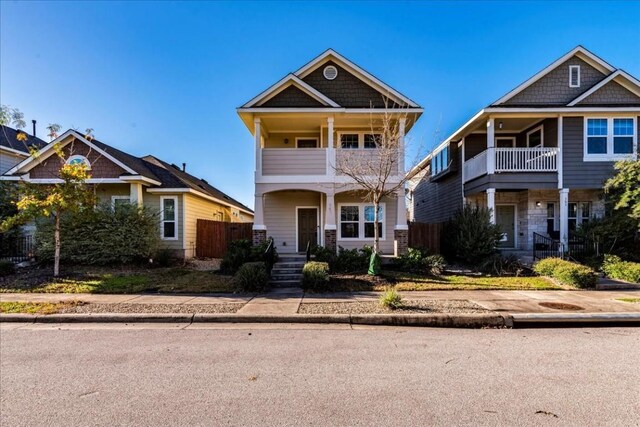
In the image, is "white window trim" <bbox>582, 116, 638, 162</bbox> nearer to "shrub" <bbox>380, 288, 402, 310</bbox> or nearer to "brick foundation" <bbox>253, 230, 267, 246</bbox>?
A: "shrub" <bbox>380, 288, 402, 310</bbox>

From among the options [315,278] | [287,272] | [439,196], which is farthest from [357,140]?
[439,196]

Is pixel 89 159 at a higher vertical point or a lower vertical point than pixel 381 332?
higher

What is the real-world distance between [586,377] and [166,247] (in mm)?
16049

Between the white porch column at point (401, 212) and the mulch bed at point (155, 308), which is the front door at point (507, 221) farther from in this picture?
the mulch bed at point (155, 308)

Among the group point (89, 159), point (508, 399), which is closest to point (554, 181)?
point (508, 399)

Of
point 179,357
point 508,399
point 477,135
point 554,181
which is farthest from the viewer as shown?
point 477,135

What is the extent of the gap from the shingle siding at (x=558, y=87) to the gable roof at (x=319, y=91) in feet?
17.6

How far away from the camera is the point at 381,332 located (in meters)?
6.25

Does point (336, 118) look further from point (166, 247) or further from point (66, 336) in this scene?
point (66, 336)

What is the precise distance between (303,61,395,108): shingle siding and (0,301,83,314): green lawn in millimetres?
11810

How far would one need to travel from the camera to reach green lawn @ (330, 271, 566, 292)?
10023mm

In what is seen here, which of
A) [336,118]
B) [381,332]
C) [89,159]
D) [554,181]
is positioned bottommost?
[381,332]

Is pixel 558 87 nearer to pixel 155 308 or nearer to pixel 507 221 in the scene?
pixel 507 221

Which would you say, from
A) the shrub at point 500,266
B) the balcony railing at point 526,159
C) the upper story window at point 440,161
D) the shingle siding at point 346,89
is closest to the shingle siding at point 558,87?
the balcony railing at point 526,159
